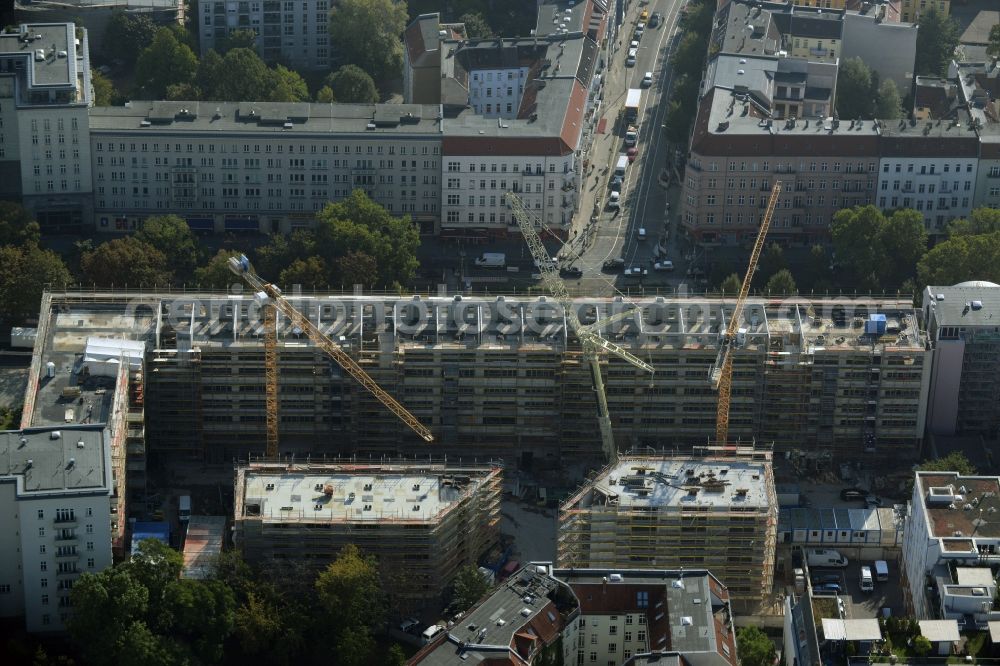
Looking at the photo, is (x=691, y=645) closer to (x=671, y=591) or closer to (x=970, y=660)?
(x=671, y=591)

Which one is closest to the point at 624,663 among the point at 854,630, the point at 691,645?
the point at 691,645

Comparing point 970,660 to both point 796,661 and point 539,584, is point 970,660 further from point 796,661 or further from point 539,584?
point 539,584

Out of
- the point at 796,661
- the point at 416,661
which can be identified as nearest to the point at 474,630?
the point at 416,661

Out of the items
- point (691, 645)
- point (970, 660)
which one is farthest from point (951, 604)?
point (691, 645)

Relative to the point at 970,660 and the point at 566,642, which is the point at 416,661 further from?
the point at 970,660
